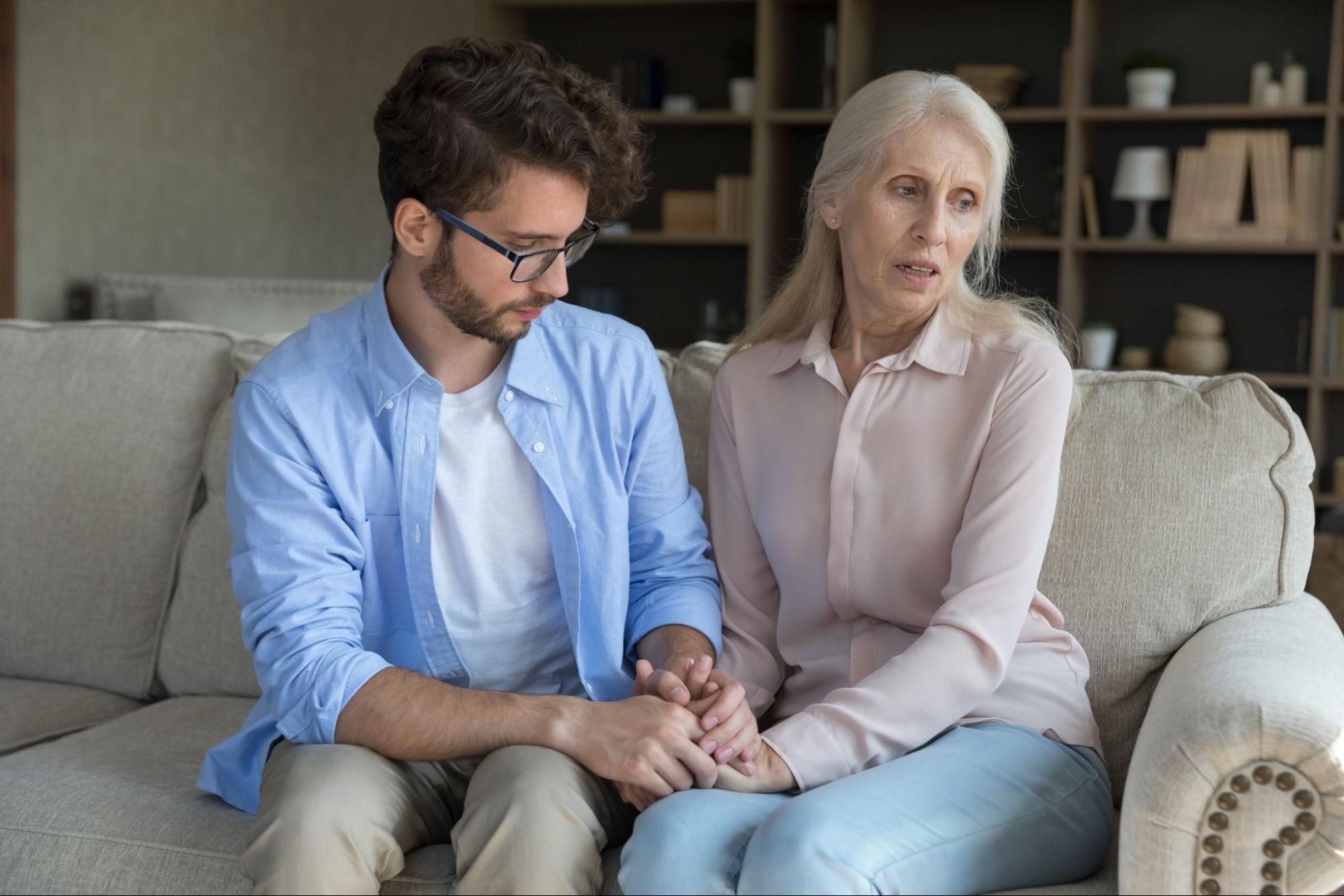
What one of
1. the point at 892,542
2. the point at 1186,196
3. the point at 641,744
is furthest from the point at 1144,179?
the point at 641,744

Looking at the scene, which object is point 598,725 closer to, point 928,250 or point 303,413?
point 303,413

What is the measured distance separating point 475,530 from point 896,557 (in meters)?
0.49

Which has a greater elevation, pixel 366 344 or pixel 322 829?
pixel 366 344

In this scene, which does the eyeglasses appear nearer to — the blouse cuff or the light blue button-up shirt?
the light blue button-up shirt

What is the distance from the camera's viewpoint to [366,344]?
5.25 feet

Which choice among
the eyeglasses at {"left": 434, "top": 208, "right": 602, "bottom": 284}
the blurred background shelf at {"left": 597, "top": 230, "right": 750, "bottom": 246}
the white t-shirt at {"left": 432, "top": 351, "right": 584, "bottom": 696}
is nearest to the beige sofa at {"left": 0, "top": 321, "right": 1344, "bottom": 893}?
the white t-shirt at {"left": 432, "top": 351, "right": 584, "bottom": 696}

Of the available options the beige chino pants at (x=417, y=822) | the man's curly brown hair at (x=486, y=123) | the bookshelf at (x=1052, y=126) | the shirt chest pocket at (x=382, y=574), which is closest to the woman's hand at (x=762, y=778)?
the beige chino pants at (x=417, y=822)

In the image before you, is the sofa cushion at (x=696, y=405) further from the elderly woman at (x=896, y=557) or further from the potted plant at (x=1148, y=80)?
the potted plant at (x=1148, y=80)

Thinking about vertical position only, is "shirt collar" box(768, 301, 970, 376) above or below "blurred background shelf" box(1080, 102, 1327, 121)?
below

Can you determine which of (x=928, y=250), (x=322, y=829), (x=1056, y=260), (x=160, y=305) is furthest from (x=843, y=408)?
(x=1056, y=260)

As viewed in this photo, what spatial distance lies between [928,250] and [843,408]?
8.5 inches

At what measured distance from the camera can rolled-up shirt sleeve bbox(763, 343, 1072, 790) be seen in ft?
4.74

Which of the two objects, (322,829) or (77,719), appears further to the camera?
(77,719)

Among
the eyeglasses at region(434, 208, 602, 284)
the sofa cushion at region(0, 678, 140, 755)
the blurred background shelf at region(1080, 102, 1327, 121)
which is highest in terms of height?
the blurred background shelf at region(1080, 102, 1327, 121)
